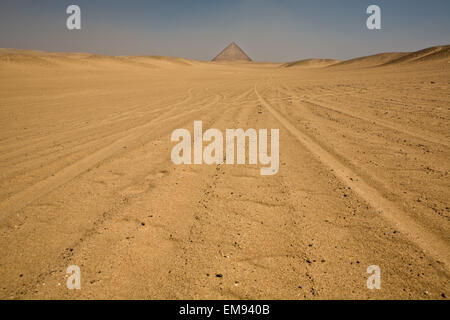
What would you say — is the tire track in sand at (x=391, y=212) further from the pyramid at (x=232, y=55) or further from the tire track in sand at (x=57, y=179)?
the pyramid at (x=232, y=55)

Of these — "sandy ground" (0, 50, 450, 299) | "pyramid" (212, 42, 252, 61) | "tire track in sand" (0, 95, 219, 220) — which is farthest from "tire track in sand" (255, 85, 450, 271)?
"pyramid" (212, 42, 252, 61)

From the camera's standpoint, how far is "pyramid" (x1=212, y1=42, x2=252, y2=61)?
182 m

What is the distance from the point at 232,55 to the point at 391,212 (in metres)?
201

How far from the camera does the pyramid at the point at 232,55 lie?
18226cm

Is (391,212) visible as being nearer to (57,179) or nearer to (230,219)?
(230,219)

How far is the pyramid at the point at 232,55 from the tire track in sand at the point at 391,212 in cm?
19236

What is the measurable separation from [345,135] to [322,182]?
6.39 ft

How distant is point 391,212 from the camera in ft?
7.02

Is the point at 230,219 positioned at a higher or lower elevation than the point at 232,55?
lower

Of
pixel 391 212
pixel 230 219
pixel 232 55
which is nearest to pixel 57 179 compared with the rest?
pixel 230 219

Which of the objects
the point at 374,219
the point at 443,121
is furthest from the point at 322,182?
the point at 443,121

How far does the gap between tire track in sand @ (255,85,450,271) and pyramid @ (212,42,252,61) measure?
192 meters

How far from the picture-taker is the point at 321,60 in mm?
87312
